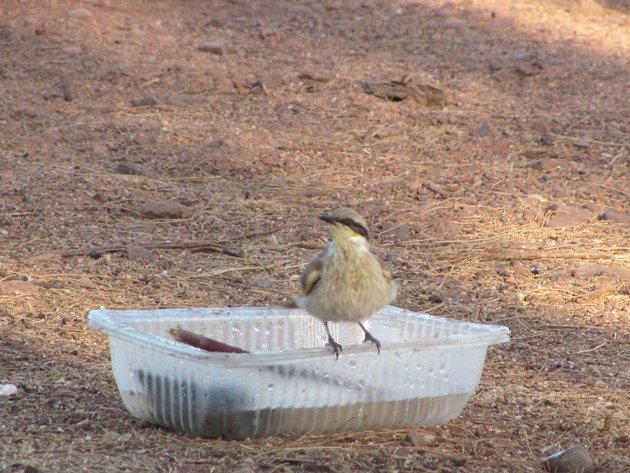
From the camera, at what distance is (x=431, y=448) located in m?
4.18

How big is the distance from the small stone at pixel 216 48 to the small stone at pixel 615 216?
16.2 ft

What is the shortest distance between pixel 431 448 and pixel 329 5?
9.82m

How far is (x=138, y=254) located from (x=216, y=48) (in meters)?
5.29

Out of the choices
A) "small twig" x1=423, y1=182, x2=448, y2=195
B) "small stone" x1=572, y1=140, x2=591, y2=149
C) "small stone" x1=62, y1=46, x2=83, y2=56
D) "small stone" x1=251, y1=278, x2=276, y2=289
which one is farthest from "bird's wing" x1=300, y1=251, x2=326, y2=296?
"small stone" x1=62, y1=46, x2=83, y2=56

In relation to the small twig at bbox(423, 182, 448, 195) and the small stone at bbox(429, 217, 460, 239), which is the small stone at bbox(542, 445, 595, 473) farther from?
the small twig at bbox(423, 182, 448, 195)

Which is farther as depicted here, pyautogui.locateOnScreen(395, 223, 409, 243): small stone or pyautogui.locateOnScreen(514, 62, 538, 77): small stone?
pyautogui.locateOnScreen(514, 62, 538, 77): small stone

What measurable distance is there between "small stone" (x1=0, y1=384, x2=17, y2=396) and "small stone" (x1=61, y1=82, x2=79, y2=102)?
18.5ft

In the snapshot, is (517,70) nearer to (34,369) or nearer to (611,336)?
(611,336)

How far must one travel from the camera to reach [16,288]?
19.2ft

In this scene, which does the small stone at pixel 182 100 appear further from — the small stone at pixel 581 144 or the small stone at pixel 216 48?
the small stone at pixel 581 144

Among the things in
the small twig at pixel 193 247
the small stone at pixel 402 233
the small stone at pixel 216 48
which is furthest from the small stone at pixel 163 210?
the small stone at pixel 216 48

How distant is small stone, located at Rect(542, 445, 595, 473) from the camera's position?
398cm

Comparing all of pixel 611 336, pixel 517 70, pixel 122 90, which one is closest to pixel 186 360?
pixel 611 336

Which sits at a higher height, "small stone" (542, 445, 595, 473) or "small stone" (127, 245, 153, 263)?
"small stone" (542, 445, 595, 473)
